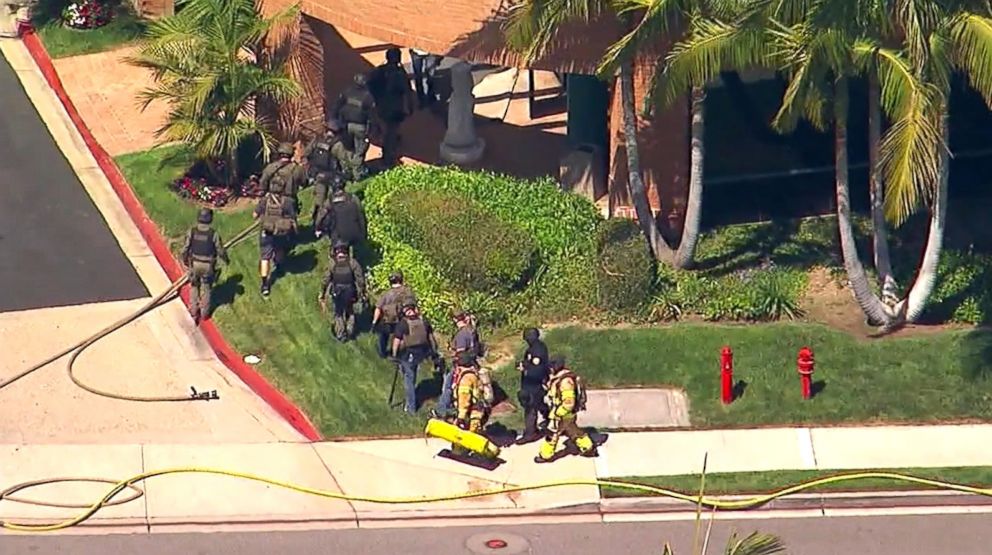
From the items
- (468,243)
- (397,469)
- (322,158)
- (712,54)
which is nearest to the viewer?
(397,469)

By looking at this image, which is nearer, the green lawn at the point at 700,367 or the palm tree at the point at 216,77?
the green lawn at the point at 700,367

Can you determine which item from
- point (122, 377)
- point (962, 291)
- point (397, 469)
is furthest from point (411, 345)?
point (962, 291)

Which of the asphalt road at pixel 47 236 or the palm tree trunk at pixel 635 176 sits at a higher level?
the palm tree trunk at pixel 635 176

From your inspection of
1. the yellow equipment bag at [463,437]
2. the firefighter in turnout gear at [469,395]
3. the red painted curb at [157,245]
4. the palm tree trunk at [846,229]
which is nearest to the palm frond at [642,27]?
the palm tree trunk at [846,229]

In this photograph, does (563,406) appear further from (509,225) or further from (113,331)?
(113,331)

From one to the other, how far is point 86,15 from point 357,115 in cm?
882

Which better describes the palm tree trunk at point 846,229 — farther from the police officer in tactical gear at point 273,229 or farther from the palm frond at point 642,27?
the police officer in tactical gear at point 273,229

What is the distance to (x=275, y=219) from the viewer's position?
2827 centimetres

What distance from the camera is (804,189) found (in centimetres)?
3053

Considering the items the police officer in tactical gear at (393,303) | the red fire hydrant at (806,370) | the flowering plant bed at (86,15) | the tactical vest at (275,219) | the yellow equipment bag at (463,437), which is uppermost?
the flowering plant bed at (86,15)

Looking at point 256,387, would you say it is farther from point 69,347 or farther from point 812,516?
point 812,516

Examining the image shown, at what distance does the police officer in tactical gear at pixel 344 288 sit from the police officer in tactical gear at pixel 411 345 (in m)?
1.15

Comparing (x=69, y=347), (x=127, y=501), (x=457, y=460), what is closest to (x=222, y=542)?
(x=127, y=501)

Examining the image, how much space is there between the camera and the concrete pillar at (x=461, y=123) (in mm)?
32156
